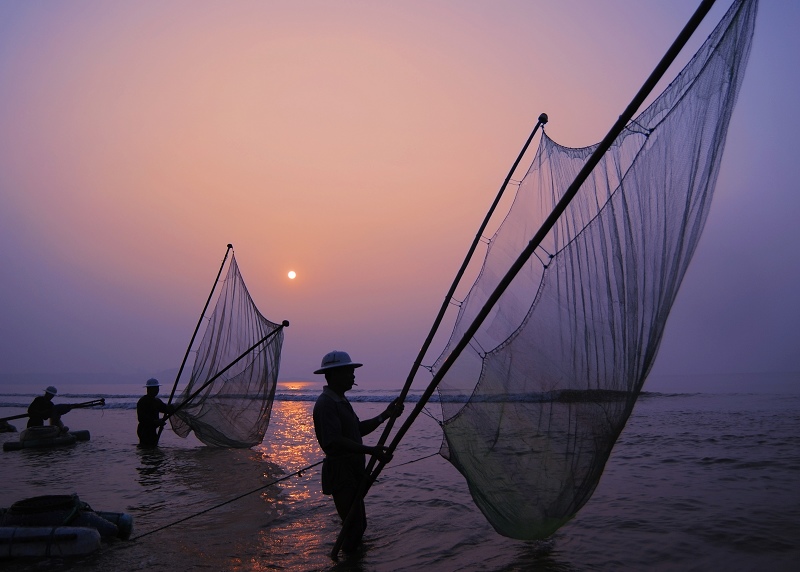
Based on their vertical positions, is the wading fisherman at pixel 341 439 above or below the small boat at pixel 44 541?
above

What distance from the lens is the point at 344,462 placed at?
4953 millimetres

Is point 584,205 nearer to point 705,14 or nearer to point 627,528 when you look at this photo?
point 705,14

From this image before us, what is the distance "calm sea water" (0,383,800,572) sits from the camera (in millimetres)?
4973

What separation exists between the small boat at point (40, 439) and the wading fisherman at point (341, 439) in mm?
11977

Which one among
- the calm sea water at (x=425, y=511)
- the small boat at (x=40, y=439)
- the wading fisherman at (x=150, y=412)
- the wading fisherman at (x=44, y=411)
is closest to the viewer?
the calm sea water at (x=425, y=511)

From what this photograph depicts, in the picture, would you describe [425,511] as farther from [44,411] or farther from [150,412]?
[44,411]

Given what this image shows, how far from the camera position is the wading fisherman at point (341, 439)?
4742 mm

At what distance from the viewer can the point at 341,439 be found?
15.4ft

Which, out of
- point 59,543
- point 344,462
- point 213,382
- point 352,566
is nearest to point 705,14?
point 344,462

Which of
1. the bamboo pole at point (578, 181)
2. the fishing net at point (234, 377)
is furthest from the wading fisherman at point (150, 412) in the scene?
the bamboo pole at point (578, 181)

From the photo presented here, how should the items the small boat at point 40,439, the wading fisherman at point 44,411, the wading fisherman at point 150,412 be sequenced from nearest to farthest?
the wading fisherman at point 150,412, the small boat at point 40,439, the wading fisherman at point 44,411

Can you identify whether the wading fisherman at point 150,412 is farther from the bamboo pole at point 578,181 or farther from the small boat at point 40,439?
the bamboo pole at point 578,181

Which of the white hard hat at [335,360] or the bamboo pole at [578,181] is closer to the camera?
the bamboo pole at [578,181]

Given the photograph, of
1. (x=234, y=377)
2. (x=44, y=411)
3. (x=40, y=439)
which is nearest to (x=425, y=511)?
(x=234, y=377)
